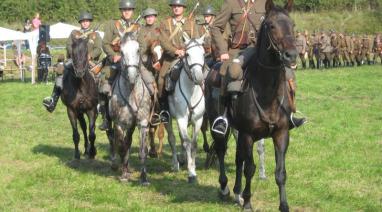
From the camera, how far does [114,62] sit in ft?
38.8

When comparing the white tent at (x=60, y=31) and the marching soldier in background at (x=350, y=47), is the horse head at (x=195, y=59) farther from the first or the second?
the marching soldier in background at (x=350, y=47)


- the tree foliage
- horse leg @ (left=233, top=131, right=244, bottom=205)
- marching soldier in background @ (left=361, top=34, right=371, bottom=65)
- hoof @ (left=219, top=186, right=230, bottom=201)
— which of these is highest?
the tree foliage

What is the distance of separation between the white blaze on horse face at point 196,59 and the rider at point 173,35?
133cm

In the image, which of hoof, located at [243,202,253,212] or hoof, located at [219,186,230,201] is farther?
hoof, located at [219,186,230,201]

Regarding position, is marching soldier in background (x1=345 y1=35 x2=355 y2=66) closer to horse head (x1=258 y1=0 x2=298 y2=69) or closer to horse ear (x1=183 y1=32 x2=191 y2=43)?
horse ear (x1=183 y1=32 x2=191 y2=43)

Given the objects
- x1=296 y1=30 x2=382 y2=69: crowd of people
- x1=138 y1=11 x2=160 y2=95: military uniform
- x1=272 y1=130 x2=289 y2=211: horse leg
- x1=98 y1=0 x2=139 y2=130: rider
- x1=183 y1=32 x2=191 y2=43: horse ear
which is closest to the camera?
x1=272 y1=130 x2=289 y2=211: horse leg

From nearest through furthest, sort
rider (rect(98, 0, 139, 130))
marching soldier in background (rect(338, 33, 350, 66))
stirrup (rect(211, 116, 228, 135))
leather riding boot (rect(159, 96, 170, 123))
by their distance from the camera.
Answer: stirrup (rect(211, 116, 228, 135)) < rider (rect(98, 0, 139, 130)) < leather riding boot (rect(159, 96, 170, 123)) < marching soldier in background (rect(338, 33, 350, 66))

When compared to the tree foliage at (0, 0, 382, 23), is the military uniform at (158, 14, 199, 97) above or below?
below

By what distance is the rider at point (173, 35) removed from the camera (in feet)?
40.3

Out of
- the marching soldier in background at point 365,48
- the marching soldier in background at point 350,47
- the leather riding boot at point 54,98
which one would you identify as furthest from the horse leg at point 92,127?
the marching soldier in background at point 365,48

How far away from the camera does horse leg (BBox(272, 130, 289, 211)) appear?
8.43m

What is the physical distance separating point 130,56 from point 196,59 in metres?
1.10

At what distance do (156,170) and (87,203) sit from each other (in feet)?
9.51

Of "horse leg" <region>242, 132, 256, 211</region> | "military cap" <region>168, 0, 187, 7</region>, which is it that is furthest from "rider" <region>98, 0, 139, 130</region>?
"horse leg" <region>242, 132, 256, 211</region>
